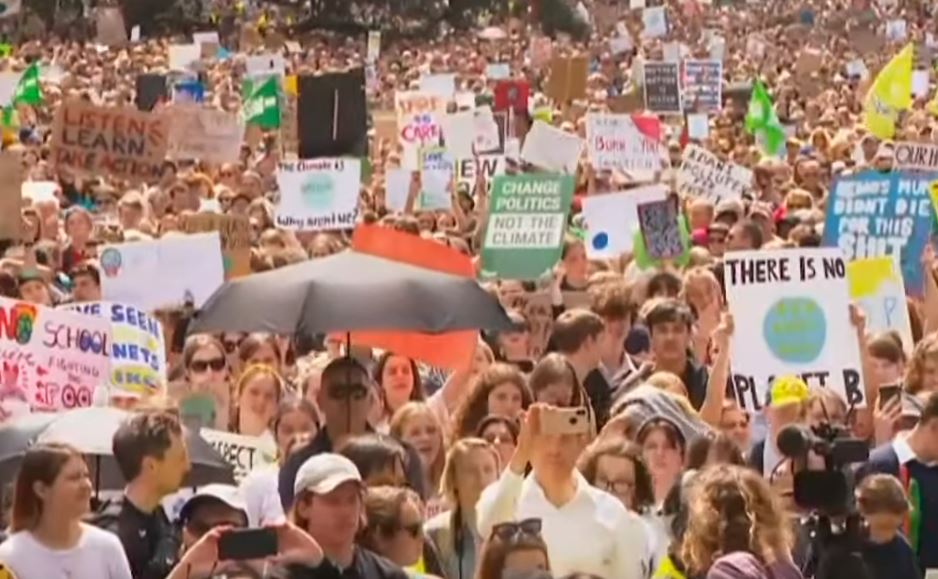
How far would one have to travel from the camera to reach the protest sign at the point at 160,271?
1298 cm

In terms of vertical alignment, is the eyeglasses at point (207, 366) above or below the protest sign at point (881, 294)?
below

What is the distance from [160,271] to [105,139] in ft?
18.7

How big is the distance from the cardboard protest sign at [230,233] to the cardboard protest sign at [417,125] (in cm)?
520

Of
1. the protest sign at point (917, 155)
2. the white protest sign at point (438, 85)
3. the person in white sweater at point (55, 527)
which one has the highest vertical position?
the protest sign at point (917, 155)

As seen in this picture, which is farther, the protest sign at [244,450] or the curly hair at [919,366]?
the curly hair at [919,366]

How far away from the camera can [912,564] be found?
26.6ft

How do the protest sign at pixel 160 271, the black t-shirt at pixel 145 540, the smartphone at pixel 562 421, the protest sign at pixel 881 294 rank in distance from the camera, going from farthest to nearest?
the protest sign at pixel 160 271 → the protest sign at pixel 881 294 → the smartphone at pixel 562 421 → the black t-shirt at pixel 145 540

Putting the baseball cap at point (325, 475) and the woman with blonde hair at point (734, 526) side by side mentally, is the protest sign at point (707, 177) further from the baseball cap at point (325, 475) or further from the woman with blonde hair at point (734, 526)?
the baseball cap at point (325, 475)

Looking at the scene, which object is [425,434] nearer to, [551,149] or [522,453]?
[522,453]

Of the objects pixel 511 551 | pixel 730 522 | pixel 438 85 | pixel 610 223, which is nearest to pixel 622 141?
pixel 610 223

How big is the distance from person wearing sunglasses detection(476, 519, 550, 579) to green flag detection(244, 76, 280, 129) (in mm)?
17236

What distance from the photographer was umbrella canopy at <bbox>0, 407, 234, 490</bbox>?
8.55 meters

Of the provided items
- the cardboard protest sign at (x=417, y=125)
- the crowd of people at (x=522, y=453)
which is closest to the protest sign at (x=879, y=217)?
the crowd of people at (x=522, y=453)

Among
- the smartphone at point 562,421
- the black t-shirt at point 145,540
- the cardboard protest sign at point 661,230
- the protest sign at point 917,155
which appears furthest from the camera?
the protest sign at point 917,155
